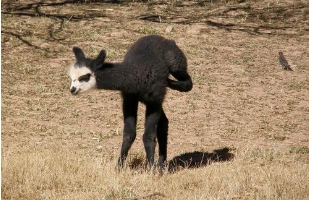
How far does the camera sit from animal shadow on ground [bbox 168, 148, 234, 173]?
9.34 metres

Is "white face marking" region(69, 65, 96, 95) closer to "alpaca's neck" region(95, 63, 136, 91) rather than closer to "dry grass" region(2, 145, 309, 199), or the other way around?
"alpaca's neck" region(95, 63, 136, 91)

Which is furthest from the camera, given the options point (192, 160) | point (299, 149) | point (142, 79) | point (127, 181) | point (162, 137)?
point (299, 149)

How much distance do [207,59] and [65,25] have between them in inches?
171

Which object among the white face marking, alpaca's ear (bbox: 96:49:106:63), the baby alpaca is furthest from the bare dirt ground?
alpaca's ear (bbox: 96:49:106:63)

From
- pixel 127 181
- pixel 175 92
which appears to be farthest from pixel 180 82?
pixel 175 92

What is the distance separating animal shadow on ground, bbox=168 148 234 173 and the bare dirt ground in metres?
0.10

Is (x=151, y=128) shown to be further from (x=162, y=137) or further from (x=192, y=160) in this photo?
(x=192, y=160)

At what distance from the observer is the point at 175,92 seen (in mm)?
13820

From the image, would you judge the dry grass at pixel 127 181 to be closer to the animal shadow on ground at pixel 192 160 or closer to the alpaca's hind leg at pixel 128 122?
the alpaca's hind leg at pixel 128 122

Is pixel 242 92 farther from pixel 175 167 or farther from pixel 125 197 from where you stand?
pixel 125 197

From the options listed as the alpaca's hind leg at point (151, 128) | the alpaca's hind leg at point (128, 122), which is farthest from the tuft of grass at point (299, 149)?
the alpaca's hind leg at point (128, 122)

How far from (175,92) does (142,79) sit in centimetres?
557

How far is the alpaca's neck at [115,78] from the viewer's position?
26.4 ft

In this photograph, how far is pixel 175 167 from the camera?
9109mm
